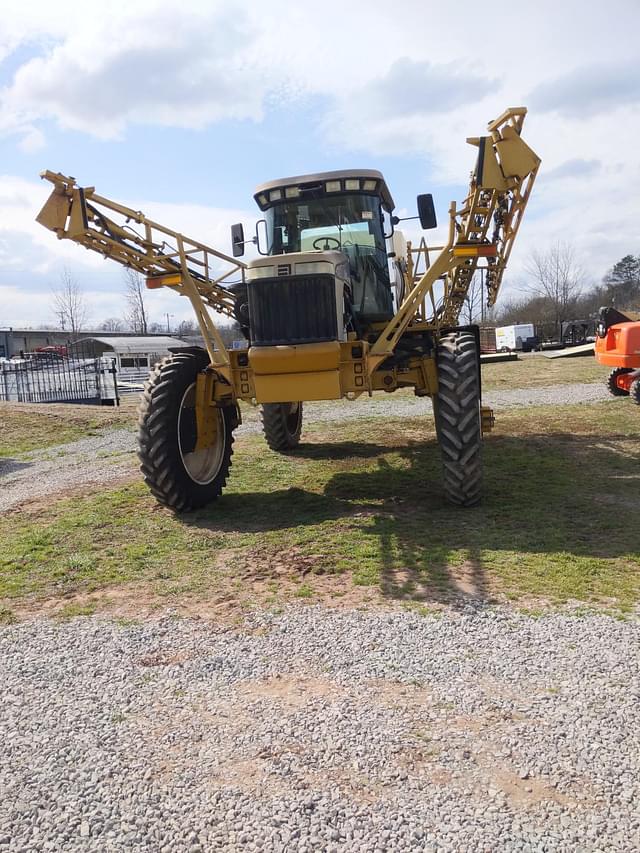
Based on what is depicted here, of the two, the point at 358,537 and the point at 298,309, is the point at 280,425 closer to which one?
the point at 298,309

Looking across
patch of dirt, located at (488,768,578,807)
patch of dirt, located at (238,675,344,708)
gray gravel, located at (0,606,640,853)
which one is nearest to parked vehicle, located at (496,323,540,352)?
gray gravel, located at (0,606,640,853)

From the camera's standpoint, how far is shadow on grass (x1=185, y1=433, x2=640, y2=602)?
5012 millimetres


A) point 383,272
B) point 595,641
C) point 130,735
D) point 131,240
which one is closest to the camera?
point 130,735

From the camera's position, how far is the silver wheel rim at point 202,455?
7090 millimetres

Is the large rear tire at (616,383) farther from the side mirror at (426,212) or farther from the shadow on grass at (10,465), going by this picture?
the shadow on grass at (10,465)

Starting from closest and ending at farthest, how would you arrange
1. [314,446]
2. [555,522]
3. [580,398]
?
[555,522] < [314,446] < [580,398]

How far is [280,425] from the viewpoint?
34.0ft

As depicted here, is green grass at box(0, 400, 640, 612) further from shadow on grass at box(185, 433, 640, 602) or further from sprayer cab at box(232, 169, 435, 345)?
sprayer cab at box(232, 169, 435, 345)

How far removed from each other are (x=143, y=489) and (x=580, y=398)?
10652 millimetres

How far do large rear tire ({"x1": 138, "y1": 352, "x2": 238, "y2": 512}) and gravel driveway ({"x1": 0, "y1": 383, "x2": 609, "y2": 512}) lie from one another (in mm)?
2403

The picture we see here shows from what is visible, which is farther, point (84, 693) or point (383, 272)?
point (383, 272)

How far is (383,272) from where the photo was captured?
816 cm

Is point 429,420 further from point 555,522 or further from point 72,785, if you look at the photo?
point 72,785

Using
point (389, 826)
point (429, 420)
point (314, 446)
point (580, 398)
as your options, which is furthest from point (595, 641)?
point (580, 398)
